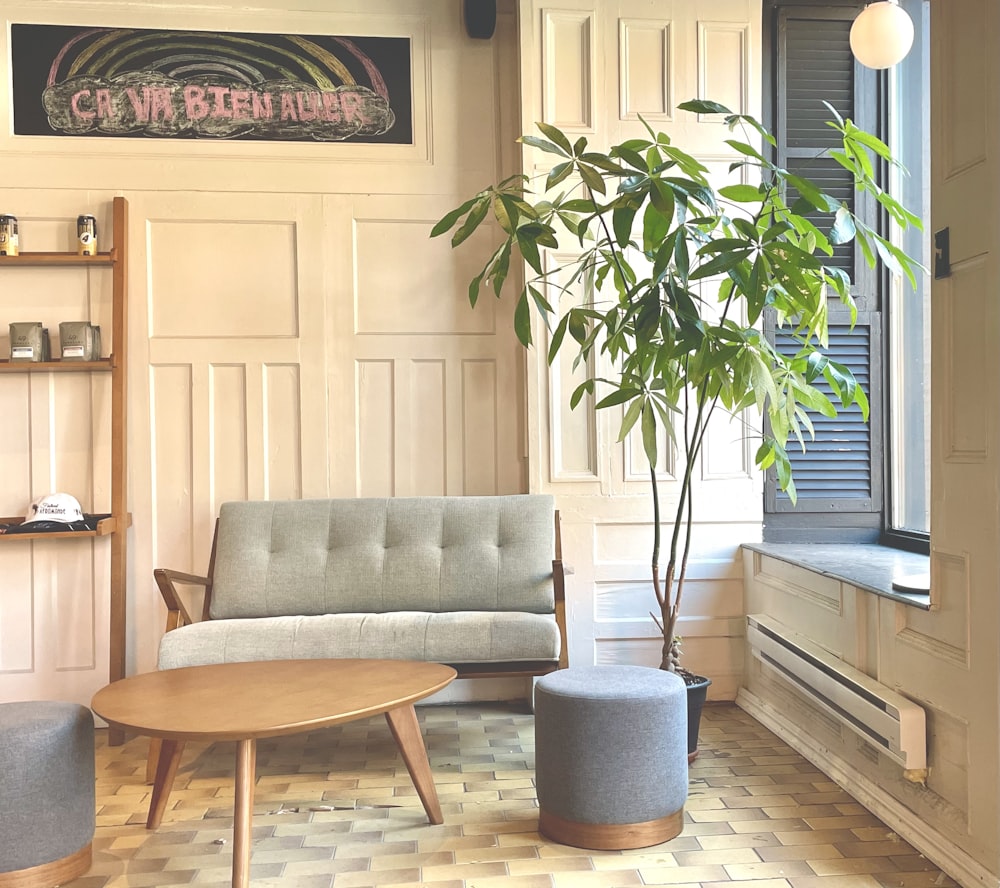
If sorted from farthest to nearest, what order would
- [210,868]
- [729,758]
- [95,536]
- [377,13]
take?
[377,13] → [95,536] → [729,758] → [210,868]

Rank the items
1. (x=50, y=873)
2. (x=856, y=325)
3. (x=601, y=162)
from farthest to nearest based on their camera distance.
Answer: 1. (x=856, y=325)
2. (x=601, y=162)
3. (x=50, y=873)

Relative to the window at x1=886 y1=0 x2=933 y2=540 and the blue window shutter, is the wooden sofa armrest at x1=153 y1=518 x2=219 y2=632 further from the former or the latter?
the window at x1=886 y1=0 x2=933 y2=540

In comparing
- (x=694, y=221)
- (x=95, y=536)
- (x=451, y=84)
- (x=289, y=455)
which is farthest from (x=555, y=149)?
(x=95, y=536)

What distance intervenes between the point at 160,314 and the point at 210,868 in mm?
2376

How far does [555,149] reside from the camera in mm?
2674

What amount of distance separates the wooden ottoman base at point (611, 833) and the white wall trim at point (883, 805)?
2.08 ft

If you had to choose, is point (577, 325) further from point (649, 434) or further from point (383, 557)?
point (383, 557)

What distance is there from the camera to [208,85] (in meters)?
3.89

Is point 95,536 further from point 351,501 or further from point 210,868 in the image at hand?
point 210,868

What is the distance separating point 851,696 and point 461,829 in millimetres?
1227

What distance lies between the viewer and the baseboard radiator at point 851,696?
2.38 meters

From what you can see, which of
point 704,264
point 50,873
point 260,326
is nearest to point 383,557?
point 260,326

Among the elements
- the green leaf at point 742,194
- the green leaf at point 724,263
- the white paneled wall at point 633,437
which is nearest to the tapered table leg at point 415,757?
the white paneled wall at point 633,437

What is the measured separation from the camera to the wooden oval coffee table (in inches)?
83.4
